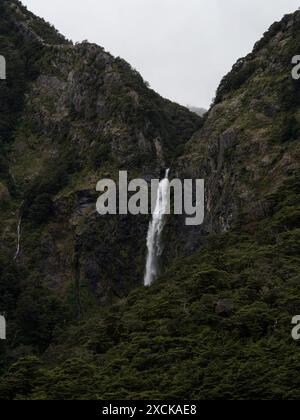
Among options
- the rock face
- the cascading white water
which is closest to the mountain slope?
the rock face

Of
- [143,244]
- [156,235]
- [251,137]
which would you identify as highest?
[251,137]

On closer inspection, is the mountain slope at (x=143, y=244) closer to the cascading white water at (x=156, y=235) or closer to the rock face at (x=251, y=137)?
the rock face at (x=251, y=137)

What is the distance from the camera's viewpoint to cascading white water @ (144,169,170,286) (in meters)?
87.2

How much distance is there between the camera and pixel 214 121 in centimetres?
9106

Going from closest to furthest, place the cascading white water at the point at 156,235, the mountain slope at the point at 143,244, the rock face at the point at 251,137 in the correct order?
the mountain slope at the point at 143,244
the rock face at the point at 251,137
the cascading white water at the point at 156,235

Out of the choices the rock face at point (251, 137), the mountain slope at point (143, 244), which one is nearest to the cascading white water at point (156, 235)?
the mountain slope at point (143, 244)

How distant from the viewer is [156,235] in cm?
8919

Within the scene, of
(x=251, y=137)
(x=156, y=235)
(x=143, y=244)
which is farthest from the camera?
(x=143, y=244)

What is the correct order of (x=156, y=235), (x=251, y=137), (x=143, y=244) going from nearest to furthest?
(x=251, y=137) < (x=156, y=235) < (x=143, y=244)

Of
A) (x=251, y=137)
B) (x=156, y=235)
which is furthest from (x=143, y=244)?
(x=251, y=137)

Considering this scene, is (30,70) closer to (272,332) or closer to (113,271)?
(113,271)

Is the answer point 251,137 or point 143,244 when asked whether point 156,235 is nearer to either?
point 143,244

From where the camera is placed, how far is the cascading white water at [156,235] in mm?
87188

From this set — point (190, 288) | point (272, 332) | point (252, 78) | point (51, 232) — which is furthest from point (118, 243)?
point (272, 332)
